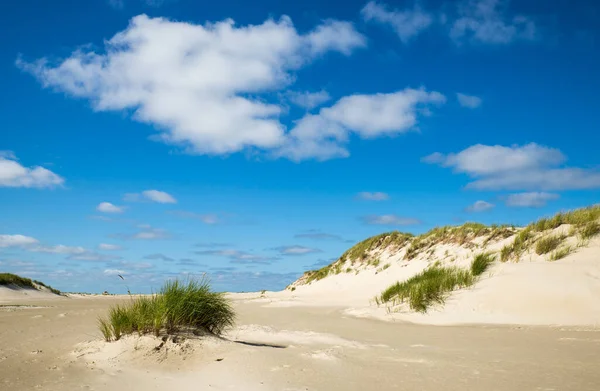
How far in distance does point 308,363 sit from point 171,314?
2344 millimetres

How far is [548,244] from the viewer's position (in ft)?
48.8

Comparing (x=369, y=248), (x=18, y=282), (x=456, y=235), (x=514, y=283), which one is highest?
(x=456, y=235)

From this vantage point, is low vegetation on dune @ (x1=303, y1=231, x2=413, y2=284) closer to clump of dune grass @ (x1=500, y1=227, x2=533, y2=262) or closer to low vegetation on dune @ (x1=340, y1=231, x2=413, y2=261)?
low vegetation on dune @ (x1=340, y1=231, x2=413, y2=261)

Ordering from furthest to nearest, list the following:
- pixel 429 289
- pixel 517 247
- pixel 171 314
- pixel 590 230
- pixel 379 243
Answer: pixel 379 243 → pixel 517 247 → pixel 590 230 → pixel 429 289 → pixel 171 314

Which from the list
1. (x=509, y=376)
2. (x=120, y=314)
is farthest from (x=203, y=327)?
(x=509, y=376)

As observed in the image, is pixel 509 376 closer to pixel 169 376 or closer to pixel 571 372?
pixel 571 372

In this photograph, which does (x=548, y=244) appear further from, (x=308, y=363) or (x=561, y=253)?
(x=308, y=363)

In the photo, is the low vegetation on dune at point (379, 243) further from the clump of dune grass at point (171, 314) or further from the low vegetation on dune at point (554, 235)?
the clump of dune grass at point (171, 314)

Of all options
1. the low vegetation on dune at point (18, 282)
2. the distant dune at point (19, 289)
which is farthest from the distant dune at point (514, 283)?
the low vegetation on dune at point (18, 282)

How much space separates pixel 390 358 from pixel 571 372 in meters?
2.25

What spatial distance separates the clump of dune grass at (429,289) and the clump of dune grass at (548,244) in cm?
271

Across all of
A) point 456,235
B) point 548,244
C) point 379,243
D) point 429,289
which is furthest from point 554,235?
point 379,243

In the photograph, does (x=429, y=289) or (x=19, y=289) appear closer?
(x=429, y=289)

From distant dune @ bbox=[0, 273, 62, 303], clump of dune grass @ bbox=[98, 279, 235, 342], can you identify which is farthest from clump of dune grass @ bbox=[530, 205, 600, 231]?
distant dune @ bbox=[0, 273, 62, 303]
